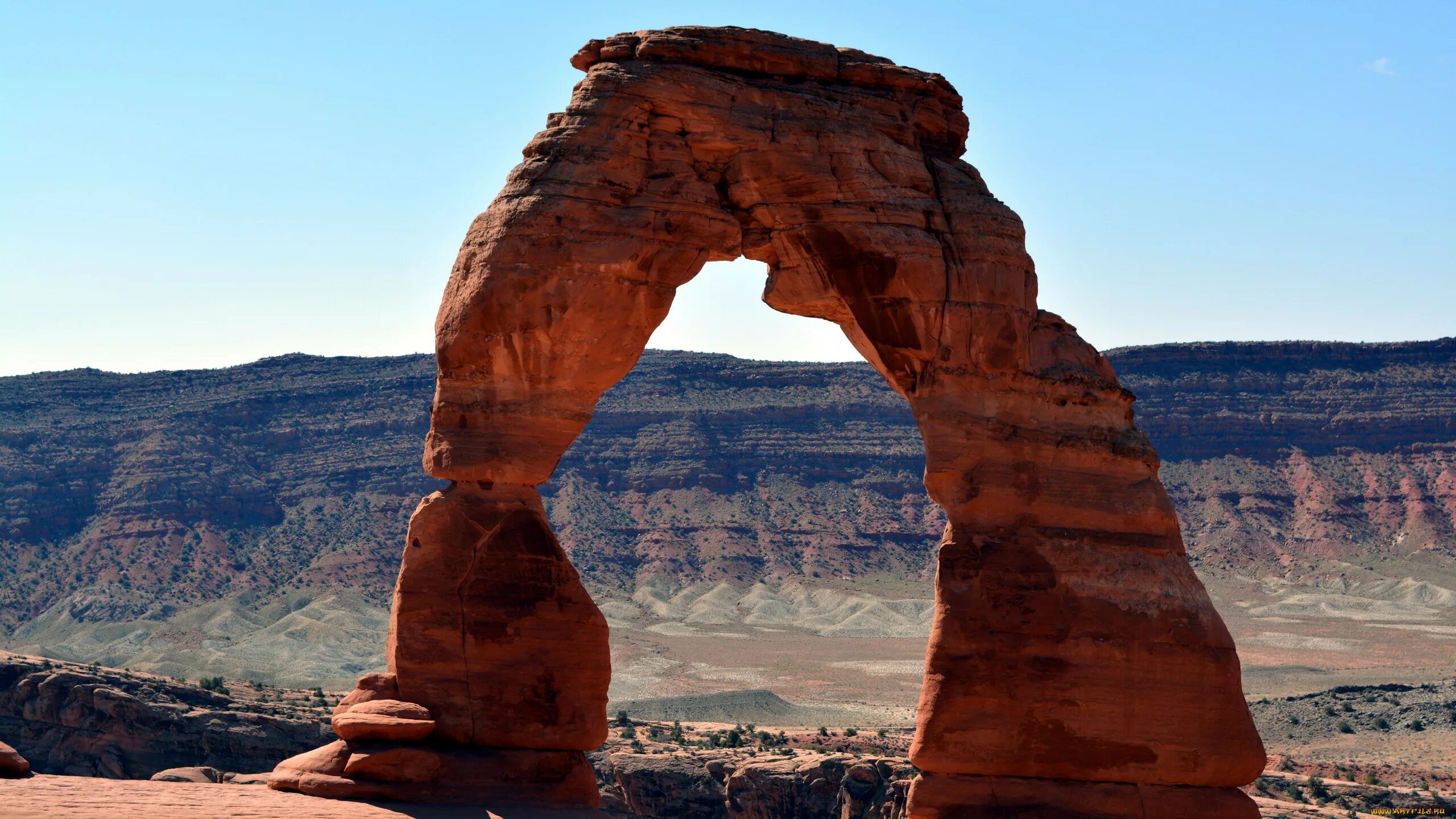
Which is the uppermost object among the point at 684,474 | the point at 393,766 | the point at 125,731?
the point at 684,474

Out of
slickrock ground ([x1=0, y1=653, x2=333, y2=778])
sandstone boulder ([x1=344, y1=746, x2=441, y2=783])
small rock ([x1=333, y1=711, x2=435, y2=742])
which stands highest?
small rock ([x1=333, y1=711, x2=435, y2=742])

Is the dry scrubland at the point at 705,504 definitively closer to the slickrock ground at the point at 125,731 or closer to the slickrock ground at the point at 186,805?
the slickrock ground at the point at 125,731

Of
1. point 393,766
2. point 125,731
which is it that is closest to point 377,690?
point 393,766

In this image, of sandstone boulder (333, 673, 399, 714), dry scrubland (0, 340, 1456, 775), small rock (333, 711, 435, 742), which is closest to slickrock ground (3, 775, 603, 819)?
small rock (333, 711, 435, 742)

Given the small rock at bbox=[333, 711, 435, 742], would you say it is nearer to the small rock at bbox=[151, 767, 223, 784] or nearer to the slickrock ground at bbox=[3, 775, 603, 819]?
the slickrock ground at bbox=[3, 775, 603, 819]

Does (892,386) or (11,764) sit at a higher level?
(892,386)

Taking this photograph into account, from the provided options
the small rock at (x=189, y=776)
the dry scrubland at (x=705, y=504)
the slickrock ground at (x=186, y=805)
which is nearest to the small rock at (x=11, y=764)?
the slickrock ground at (x=186, y=805)

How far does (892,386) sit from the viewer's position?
20.3 m

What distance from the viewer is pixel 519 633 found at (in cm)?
1978

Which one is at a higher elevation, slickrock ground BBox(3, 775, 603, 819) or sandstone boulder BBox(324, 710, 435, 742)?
sandstone boulder BBox(324, 710, 435, 742)

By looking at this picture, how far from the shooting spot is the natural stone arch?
63.5 feet

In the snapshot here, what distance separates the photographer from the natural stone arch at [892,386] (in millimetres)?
19344

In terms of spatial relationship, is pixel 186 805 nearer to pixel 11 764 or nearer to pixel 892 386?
pixel 11 764

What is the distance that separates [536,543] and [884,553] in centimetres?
8261
